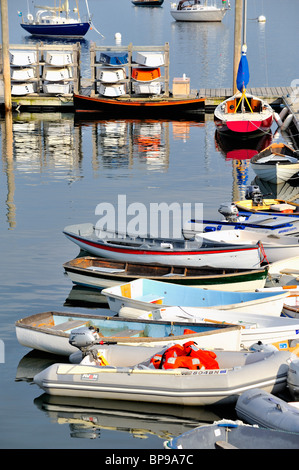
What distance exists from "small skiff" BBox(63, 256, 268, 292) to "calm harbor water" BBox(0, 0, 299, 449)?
514 millimetres

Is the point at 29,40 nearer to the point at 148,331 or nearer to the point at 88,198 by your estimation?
the point at 88,198

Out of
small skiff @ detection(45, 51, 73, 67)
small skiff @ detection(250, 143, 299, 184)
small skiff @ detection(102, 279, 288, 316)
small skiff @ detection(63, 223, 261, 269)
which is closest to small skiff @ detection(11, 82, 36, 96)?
small skiff @ detection(45, 51, 73, 67)

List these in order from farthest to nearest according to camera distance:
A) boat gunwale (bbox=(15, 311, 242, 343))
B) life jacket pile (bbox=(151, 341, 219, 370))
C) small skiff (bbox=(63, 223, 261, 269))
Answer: small skiff (bbox=(63, 223, 261, 269)) → boat gunwale (bbox=(15, 311, 242, 343)) → life jacket pile (bbox=(151, 341, 219, 370))

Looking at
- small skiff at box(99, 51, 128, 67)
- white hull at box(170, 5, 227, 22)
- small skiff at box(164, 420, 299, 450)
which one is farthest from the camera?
white hull at box(170, 5, 227, 22)

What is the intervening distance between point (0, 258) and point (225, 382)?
9943mm

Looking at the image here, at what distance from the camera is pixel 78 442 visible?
40.2 ft

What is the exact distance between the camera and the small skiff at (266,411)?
1139cm

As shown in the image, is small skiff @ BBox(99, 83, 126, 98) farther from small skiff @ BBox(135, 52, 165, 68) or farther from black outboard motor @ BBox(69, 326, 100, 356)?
black outboard motor @ BBox(69, 326, 100, 356)

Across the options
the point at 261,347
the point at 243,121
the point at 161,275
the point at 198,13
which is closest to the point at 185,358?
the point at 261,347

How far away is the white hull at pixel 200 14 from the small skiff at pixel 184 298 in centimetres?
11952

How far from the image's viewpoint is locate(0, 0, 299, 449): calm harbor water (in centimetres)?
1270

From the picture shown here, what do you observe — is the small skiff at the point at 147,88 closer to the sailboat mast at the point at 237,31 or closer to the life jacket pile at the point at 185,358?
the sailboat mast at the point at 237,31

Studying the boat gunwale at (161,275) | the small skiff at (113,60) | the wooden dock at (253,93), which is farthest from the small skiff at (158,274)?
the small skiff at (113,60)

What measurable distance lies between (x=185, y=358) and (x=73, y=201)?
14.7m
